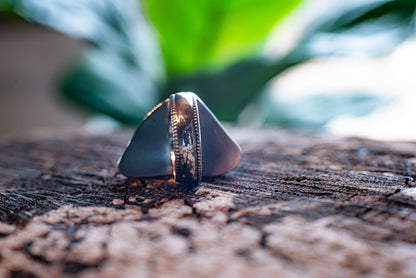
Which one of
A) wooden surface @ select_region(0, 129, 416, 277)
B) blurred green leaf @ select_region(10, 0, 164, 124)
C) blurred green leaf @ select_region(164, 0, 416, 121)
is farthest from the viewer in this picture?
blurred green leaf @ select_region(10, 0, 164, 124)

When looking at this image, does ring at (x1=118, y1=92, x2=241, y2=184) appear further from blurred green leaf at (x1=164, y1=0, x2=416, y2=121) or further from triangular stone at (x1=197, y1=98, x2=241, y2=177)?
blurred green leaf at (x1=164, y1=0, x2=416, y2=121)

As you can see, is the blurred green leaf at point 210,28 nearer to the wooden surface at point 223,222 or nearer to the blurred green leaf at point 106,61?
the blurred green leaf at point 106,61

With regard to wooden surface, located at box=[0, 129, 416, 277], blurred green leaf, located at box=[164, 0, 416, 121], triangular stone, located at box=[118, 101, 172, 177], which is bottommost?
wooden surface, located at box=[0, 129, 416, 277]

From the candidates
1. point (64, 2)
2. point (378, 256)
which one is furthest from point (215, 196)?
point (64, 2)

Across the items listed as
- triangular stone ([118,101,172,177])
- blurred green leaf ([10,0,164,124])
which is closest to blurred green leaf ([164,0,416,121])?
blurred green leaf ([10,0,164,124])

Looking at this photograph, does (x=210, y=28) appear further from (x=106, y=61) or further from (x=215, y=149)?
(x=215, y=149)

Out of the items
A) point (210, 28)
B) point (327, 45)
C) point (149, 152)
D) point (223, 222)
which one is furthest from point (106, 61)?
point (223, 222)
